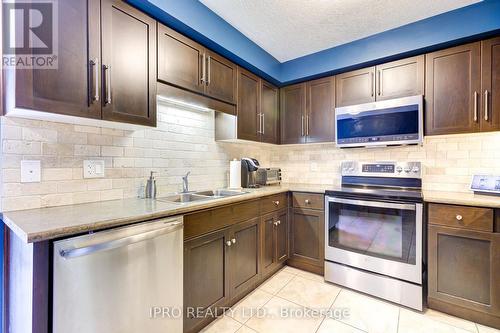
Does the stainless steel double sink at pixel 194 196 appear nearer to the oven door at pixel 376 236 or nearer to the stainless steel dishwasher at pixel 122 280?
the stainless steel dishwasher at pixel 122 280

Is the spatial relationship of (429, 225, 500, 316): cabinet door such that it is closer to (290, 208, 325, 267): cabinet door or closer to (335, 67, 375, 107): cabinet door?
(290, 208, 325, 267): cabinet door

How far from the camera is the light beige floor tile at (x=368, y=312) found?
1.69 m

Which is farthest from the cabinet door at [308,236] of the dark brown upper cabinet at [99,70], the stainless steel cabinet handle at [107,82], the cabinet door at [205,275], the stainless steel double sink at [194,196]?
the stainless steel cabinet handle at [107,82]

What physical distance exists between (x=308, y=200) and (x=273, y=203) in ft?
1.37

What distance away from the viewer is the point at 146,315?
1244 mm

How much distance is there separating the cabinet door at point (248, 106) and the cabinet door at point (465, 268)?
1860mm

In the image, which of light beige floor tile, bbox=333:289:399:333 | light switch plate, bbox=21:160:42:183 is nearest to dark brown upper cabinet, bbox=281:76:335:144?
light beige floor tile, bbox=333:289:399:333

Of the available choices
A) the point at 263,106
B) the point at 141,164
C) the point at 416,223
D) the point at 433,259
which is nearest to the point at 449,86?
the point at 416,223

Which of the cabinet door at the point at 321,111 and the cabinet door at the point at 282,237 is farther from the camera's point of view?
the cabinet door at the point at 321,111

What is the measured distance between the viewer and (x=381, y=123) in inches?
91.0

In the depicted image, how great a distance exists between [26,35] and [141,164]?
3.24ft

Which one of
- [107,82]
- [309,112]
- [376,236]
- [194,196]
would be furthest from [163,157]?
[376,236]

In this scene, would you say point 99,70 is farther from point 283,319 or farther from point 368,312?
point 368,312

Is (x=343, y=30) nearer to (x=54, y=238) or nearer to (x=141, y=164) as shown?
(x=141, y=164)
